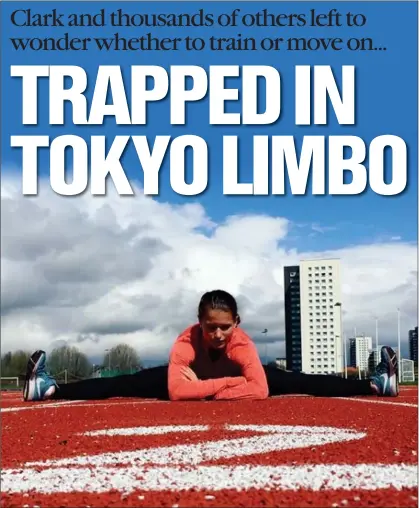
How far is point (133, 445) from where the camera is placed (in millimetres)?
6535

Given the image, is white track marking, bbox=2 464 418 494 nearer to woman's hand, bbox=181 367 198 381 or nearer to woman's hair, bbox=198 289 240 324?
woman's hair, bbox=198 289 240 324

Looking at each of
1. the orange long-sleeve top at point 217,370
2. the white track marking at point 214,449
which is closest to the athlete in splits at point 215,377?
the orange long-sleeve top at point 217,370

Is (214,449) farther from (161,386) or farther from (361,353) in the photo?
(361,353)

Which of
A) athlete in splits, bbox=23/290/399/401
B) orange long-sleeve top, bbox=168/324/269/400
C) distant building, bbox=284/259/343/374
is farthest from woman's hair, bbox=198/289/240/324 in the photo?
distant building, bbox=284/259/343/374

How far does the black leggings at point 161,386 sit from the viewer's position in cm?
1379

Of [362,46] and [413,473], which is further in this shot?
[362,46]

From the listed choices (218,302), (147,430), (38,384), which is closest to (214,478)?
(147,430)

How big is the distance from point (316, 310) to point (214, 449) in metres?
89.9

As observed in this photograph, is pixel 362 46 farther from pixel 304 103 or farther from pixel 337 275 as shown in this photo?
pixel 337 275

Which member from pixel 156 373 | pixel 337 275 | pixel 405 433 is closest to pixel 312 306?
pixel 337 275

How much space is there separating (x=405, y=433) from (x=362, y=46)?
4968 mm

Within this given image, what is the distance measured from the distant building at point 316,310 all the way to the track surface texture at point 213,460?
78.5 metres

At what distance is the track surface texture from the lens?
14.0ft

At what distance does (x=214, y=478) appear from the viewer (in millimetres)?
4773
